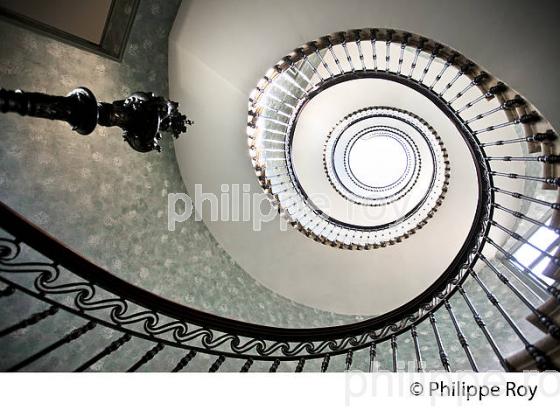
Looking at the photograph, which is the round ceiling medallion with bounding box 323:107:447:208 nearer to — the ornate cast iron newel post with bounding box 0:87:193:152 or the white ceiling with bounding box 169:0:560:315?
the white ceiling with bounding box 169:0:560:315

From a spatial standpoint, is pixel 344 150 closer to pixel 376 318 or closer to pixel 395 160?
pixel 395 160

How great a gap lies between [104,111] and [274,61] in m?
2.98

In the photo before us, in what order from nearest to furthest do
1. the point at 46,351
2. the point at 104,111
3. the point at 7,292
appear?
the point at 7,292
the point at 46,351
the point at 104,111

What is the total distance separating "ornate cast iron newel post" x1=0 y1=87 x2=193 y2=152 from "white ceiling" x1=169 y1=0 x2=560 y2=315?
2283mm

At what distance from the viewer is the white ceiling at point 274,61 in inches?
144

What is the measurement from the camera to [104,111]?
8.08 ft

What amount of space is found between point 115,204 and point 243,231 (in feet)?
7.19

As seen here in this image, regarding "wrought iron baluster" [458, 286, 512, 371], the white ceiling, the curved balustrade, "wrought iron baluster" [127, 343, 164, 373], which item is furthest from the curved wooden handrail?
the white ceiling

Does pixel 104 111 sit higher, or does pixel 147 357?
pixel 104 111

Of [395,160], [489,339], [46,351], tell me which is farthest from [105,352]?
[395,160]

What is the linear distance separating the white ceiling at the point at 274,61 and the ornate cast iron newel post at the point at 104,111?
228 cm

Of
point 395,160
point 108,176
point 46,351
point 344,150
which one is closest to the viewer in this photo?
point 46,351

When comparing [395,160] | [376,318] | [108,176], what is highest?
[395,160]

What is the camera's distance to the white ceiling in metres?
3.65
